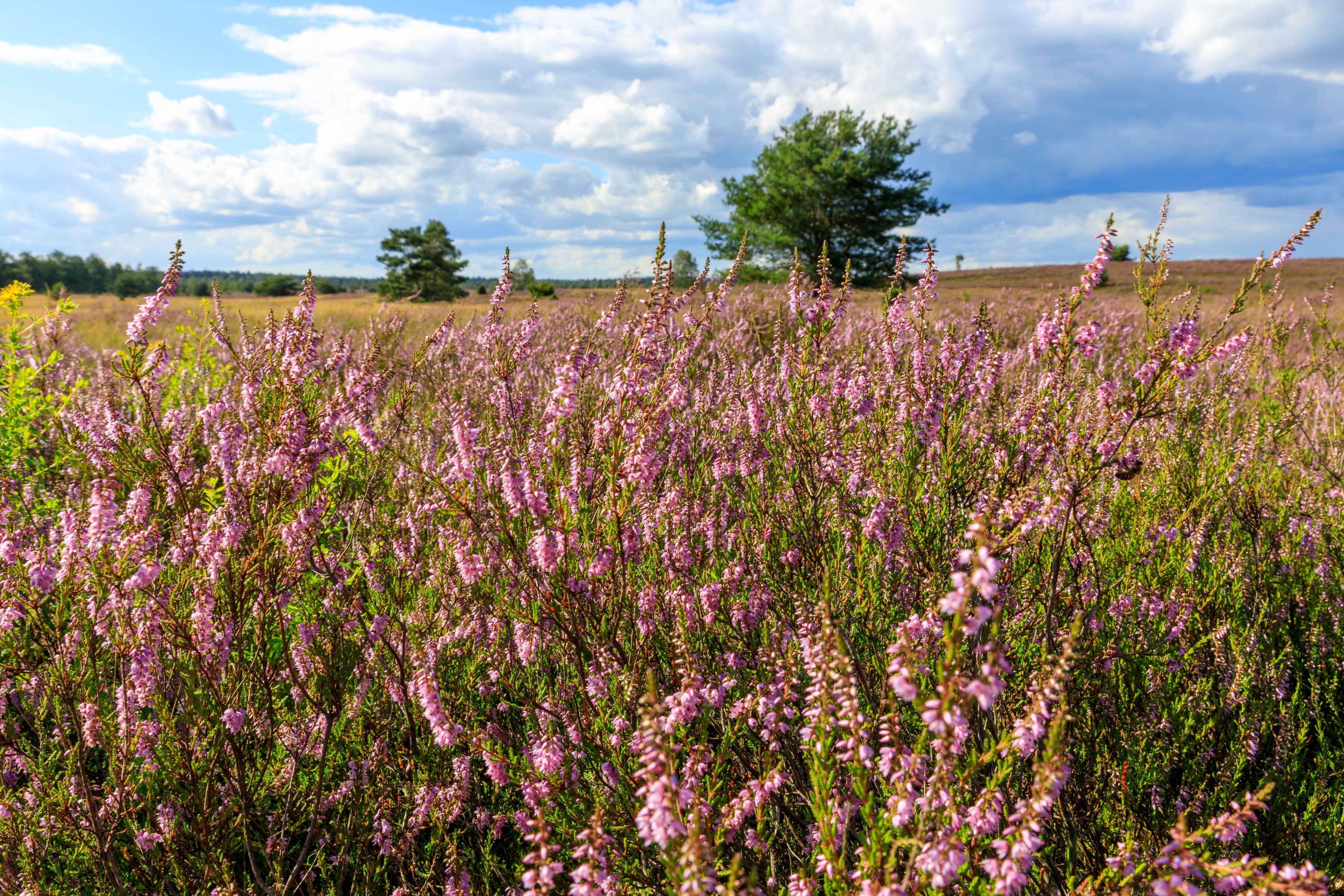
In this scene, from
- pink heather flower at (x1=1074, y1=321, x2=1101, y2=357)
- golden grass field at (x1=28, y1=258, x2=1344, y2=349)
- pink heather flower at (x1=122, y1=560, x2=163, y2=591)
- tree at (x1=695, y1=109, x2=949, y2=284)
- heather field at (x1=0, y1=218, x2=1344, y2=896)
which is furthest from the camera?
tree at (x1=695, y1=109, x2=949, y2=284)

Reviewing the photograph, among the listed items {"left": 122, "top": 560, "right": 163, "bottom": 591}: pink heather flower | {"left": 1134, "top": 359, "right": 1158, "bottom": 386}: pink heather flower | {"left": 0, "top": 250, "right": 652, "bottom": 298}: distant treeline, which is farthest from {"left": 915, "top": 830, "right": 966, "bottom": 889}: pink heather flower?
{"left": 0, "top": 250, "right": 652, "bottom": 298}: distant treeline

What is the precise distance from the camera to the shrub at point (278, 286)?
2645 inches

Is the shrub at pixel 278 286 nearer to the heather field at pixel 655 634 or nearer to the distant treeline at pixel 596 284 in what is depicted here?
the distant treeline at pixel 596 284

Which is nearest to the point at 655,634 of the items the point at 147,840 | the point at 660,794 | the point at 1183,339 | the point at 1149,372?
the point at 660,794

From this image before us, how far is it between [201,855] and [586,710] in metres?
1.84

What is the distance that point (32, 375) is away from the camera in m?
3.62

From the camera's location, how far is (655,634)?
3.15m

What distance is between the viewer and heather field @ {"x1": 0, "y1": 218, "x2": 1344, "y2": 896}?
200 cm

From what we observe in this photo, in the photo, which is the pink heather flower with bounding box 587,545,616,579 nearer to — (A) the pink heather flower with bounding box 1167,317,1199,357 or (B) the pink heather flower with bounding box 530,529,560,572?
(B) the pink heather flower with bounding box 530,529,560,572

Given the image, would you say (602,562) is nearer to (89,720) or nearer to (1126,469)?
(89,720)

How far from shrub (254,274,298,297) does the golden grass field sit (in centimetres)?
1507

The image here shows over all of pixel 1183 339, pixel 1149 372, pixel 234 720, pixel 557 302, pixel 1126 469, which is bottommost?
pixel 234 720

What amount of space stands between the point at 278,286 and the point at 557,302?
68.6m

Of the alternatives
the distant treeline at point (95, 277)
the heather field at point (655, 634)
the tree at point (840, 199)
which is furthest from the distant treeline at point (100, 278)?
the heather field at point (655, 634)
